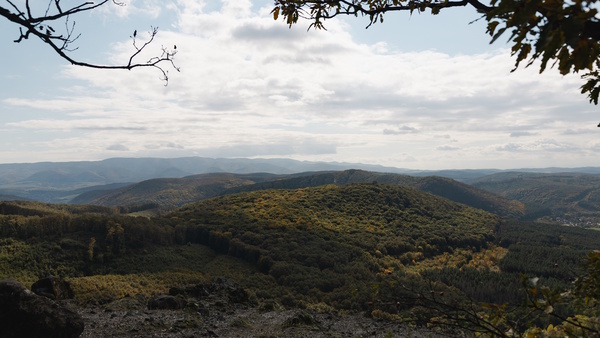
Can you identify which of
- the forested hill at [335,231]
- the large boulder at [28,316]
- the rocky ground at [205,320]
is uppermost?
the large boulder at [28,316]

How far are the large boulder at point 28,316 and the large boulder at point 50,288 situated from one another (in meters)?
7.85

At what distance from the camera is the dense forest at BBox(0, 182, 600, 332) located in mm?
34688

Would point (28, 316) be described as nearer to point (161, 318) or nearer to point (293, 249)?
point (161, 318)

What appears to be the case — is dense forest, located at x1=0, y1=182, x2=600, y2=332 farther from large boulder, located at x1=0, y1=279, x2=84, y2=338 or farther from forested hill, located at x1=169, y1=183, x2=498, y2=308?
large boulder, located at x1=0, y1=279, x2=84, y2=338

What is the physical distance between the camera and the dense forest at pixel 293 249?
34.7 m

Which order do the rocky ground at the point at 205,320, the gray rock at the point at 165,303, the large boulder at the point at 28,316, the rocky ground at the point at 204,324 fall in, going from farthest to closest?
the gray rock at the point at 165,303, the rocky ground at the point at 205,320, the rocky ground at the point at 204,324, the large boulder at the point at 28,316

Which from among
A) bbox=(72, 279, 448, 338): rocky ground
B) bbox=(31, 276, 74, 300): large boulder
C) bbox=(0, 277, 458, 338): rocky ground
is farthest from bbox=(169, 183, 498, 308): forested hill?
bbox=(31, 276, 74, 300): large boulder

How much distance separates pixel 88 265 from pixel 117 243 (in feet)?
20.1

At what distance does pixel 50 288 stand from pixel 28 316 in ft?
29.5

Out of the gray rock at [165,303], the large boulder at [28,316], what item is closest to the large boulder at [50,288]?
the gray rock at [165,303]

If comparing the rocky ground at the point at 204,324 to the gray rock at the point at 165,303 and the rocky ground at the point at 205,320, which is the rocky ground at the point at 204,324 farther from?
the gray rock at the point at 165,303

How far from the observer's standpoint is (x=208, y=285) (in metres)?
21.3

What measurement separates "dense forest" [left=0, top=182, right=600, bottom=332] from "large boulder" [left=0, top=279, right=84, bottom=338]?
26.5 feet

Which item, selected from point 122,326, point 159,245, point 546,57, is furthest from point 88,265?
point 546,57
